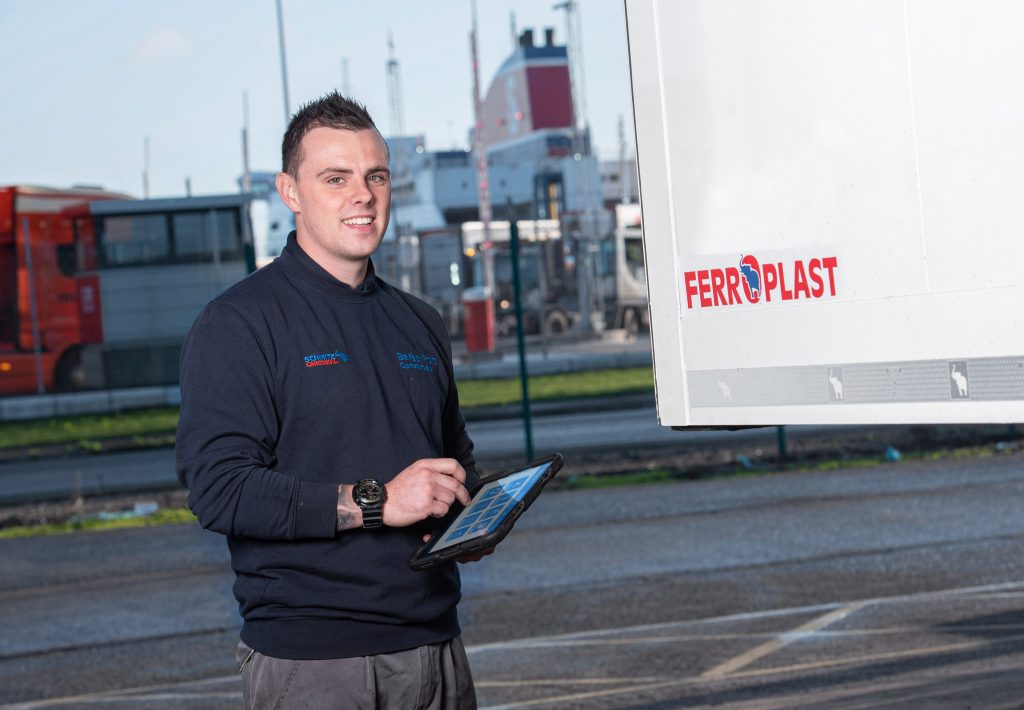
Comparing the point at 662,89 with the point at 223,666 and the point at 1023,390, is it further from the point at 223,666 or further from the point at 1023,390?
the point at 223,666

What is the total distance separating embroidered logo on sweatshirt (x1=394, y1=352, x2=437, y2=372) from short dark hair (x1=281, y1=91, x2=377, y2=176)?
0.49 metres

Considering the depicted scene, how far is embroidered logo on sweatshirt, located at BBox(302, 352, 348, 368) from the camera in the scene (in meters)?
3.11

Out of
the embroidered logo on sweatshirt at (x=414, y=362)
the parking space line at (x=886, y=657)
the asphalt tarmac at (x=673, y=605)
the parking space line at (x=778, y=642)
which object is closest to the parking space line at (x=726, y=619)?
the asphalt tarmac at (x=673, y=605)

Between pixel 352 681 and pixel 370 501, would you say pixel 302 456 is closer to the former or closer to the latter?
pixel 370 501

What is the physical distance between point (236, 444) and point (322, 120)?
0.79 metres

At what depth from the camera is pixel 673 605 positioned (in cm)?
787

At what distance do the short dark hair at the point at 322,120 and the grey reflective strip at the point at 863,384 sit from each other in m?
1.02

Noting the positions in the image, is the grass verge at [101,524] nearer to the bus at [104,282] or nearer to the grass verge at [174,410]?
the grass verge at [174,410]

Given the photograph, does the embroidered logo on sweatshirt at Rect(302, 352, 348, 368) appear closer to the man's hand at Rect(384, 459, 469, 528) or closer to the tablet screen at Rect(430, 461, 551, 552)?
the man's hand at Rect(384, 459, 469, 528)

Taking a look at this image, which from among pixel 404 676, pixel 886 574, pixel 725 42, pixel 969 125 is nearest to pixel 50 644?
pixel 886 574

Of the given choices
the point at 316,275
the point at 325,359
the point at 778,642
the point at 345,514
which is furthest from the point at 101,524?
the point at 345,514

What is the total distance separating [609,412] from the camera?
18.7 metres

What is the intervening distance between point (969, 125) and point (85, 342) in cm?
2056

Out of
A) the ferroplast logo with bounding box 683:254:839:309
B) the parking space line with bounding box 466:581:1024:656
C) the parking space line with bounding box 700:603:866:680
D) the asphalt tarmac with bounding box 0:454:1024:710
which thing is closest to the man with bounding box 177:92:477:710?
the ferroplast logo with bounding box 683:254:839:309
